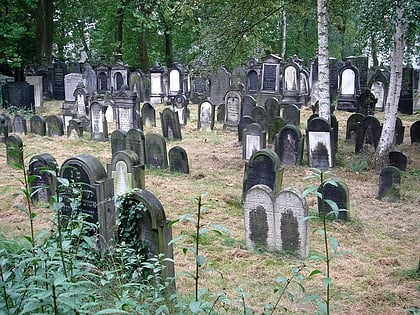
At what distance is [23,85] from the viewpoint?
63.3 ft

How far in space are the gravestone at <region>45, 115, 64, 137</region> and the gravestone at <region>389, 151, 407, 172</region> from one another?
848 cm

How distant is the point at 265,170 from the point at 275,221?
1692 mm

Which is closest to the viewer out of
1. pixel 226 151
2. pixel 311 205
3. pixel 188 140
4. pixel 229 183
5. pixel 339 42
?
A: pixel 311 205

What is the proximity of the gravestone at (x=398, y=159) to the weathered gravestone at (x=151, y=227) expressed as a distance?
6.03 m

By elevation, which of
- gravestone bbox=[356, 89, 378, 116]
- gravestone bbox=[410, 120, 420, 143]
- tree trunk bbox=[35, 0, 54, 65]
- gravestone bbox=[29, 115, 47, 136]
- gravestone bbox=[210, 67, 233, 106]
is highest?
tree trunk bbox=[35, 0, 54, 65]

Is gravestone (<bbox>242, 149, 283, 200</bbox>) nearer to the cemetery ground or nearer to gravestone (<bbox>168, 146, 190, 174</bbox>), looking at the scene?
the cemetery ground

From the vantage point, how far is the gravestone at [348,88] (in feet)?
54.9

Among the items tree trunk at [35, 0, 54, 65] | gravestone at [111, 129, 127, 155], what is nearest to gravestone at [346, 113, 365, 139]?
gravestone at [111, 129, 127, 155]

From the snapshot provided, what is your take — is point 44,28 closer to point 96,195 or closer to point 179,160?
point 179,160

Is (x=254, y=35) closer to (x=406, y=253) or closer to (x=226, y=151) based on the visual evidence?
(x=226, y=151)

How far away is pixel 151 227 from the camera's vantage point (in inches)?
207

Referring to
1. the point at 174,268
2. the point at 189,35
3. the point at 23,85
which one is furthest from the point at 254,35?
the point at 189,35

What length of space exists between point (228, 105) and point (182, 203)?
23.0 feet

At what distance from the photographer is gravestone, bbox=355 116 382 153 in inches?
437
